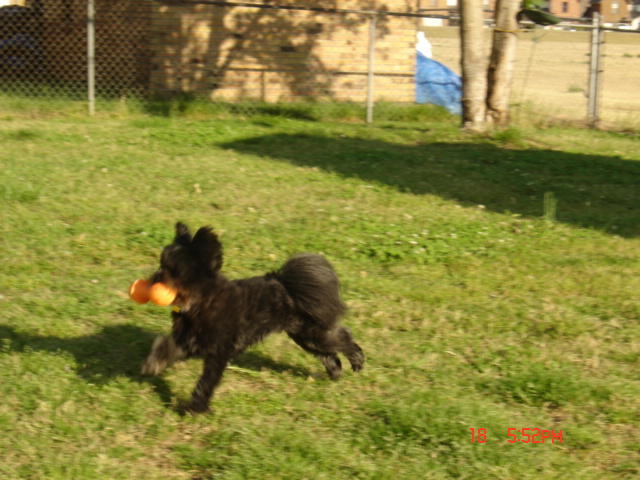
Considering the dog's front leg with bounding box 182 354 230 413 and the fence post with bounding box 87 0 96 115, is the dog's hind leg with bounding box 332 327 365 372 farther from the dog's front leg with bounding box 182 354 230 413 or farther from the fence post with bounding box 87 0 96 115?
the fence post with bounding box 87 0 96 115

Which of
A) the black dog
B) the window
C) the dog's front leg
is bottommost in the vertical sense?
the dog's front leg

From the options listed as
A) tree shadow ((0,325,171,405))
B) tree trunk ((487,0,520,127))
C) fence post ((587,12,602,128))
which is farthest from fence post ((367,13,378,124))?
tree shadow ((0,325,171,405))

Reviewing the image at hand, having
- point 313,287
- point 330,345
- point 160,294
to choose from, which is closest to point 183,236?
point 160,294

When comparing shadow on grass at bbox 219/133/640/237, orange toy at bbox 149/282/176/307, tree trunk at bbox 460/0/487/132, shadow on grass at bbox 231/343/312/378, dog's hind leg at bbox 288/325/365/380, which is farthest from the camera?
tree trunk at bbox 460/0/487/132

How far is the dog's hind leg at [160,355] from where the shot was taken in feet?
13.4

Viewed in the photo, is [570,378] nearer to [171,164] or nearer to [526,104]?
[171,164]

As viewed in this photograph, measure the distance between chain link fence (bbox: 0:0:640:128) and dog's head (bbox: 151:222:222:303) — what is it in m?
9.73

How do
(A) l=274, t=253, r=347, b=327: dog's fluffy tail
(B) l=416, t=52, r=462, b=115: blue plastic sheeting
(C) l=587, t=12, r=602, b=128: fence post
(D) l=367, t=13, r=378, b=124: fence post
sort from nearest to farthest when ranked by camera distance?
(A) l=274, t=253, r=347, b=327: dog's fluffy tail
(D) l=367, t=13, r=378, b=124: fence post
(C) l=587, t=12, r=602, b=128: fence post
(B) l=416, t=52, r=462, b=115: blue plastic sheeting

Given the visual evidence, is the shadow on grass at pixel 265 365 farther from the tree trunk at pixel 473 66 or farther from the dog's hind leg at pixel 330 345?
the tree trunk at pixel 473 66

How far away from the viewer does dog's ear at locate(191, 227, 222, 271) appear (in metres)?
3.89

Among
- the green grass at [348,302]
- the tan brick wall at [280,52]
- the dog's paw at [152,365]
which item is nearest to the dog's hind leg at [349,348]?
the green grass at [348,302]

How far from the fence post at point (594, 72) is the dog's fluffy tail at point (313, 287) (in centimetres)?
1186

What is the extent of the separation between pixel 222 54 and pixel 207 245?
1120cm

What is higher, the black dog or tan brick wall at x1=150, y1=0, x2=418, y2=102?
tan brick wall at x1=150, y1=0, x2=418, y2=102
